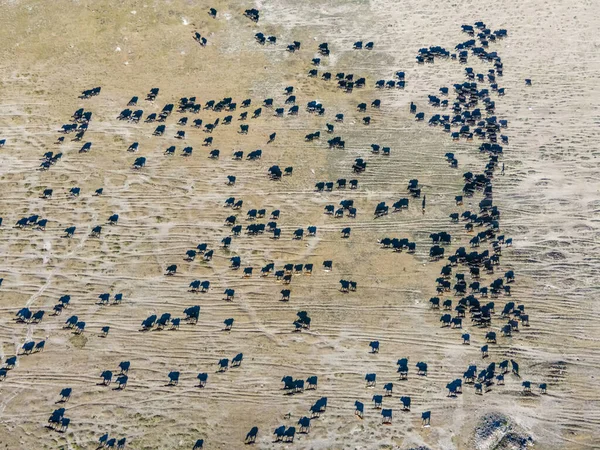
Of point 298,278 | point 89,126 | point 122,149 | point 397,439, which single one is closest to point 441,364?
point 397,439

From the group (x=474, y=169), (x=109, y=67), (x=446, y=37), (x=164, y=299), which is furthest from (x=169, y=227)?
(x=446, y=37)

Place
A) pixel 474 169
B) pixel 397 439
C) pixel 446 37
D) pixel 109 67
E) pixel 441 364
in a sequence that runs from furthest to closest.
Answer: pixel 446 37
pixel 109 67
pixel 474 169
pixel 441 364
pixel 397 439

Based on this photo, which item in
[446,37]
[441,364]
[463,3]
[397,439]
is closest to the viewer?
[397,439]

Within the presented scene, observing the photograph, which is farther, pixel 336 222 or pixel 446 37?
pixel 446 37

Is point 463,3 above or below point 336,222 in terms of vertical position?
above

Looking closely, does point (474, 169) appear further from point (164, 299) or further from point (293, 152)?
point (164, 299)

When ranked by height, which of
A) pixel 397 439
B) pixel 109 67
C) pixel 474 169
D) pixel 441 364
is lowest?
pixel 397 439

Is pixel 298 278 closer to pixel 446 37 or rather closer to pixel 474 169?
pixel 474 169
